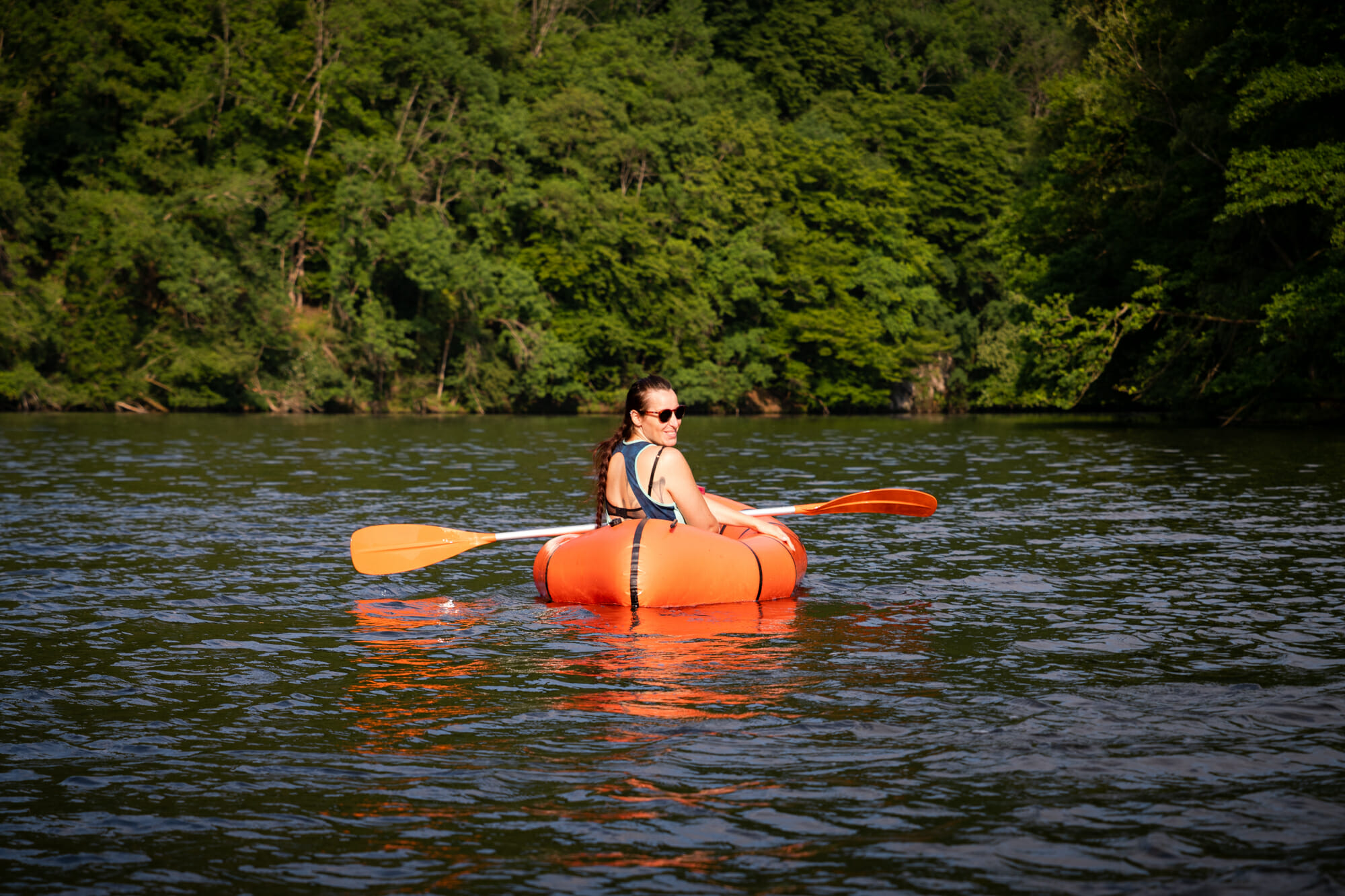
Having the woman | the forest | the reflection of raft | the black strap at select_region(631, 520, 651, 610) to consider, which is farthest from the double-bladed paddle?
the forest

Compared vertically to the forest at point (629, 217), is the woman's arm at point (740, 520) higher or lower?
lower

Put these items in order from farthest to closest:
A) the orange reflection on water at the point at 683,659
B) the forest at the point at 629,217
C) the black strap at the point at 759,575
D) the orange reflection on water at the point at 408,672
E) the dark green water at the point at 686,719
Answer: the forest at the point at 629,217
the black strap at the point at 759,575
the orange reflection on water at the point at 683,659
the orange reflection on water at the point at 408,672
the dark green water at the point at 686,719

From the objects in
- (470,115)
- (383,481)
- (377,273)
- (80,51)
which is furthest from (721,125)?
(383,481)

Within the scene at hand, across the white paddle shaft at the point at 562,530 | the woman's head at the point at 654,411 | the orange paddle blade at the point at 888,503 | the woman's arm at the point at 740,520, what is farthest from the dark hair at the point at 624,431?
the orange paddle blade at the point at 888,503

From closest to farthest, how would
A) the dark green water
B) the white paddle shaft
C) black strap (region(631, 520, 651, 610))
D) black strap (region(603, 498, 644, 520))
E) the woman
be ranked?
the dark green water < black strap (region(631, 520, 651, 610)) < the woman < black strap (region(603, 498, 644, 520)) < the white paddle shaft

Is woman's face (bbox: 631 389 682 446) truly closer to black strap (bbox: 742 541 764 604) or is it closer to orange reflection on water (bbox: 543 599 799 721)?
black strap (bbox: 742 541 764 604)

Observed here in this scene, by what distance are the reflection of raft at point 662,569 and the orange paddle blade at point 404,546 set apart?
112cm

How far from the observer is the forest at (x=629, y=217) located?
29.2 m

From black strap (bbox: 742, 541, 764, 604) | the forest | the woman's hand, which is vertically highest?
the forest

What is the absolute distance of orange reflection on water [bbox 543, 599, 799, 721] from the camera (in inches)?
228

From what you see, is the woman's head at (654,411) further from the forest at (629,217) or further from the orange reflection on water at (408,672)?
the forest at (629,217)

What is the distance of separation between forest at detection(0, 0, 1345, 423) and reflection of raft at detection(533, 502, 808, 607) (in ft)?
64.5

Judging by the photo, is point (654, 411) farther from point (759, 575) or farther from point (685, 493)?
point (759, 575)

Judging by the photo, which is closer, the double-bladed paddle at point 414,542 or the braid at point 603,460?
the braid at point 603,460
